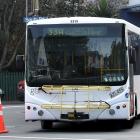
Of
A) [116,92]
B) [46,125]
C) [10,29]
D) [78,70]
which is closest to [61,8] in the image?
[10,29]

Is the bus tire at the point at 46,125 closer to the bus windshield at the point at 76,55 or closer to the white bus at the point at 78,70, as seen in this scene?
the white bus at the point at 78,70

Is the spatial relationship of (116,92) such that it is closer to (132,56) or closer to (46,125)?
(132,56)

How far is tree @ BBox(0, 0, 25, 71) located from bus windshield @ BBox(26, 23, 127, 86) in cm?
2186

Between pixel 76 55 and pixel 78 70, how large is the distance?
439 millimetres

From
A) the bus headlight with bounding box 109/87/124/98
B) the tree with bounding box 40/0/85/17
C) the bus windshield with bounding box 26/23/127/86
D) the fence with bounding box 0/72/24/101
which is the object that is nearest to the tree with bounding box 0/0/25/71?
the fence with bounding box 0/72/24/101

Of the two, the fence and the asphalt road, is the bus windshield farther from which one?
the fence

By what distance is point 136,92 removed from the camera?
62.6 feet

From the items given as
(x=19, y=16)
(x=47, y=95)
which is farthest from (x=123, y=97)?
(x=19, y=16)

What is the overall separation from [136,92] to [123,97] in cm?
228

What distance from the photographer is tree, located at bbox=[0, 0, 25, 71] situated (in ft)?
130


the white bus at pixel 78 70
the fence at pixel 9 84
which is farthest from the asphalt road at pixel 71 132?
the fence at pixel 9 84

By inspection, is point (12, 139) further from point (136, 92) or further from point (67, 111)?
→ point (136, 92)

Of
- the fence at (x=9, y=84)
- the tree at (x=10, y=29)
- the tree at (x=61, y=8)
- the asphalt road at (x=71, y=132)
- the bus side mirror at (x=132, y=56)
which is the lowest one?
the asphalt road at (x=71, y=132)

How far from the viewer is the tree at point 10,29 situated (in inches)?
1560
